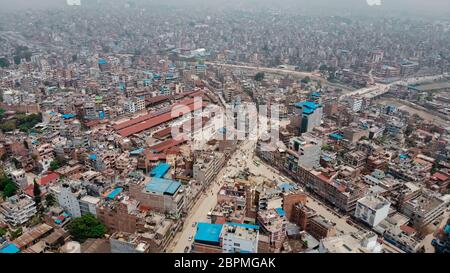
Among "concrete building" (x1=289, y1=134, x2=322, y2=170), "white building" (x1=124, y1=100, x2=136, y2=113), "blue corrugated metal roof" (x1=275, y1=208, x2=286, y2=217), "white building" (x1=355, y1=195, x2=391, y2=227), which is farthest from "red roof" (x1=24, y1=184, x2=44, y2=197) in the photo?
"white building" (x1=355, y1=195, x2=391, y2=227)

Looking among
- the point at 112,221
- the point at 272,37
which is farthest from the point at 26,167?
the point at 272,37

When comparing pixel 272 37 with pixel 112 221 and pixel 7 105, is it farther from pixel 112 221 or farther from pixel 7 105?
pixel 112 221

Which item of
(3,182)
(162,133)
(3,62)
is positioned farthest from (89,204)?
(3,62)

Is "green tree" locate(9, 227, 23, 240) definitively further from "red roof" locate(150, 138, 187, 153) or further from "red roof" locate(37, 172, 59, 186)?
"red roof" locate(150, 138, 187, 153)

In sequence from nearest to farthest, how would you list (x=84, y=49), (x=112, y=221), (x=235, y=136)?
1. (x=112, y=221)
2. (x=235, y=136)
3. (x=84, y=49)
